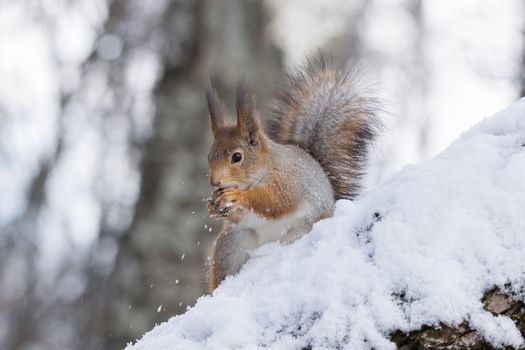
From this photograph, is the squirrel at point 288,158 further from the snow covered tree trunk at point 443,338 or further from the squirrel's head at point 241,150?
the snow covered tree trunk at point 443,338

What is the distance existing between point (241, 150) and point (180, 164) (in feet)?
3.99

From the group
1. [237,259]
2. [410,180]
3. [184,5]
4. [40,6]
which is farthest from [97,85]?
[410,180]

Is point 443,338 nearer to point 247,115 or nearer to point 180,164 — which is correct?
point 247,115

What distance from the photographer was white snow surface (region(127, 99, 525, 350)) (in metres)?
0.80

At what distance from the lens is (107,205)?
23.2ft

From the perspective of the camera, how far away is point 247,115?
1707 millimetres

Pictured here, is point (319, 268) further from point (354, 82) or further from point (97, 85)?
point (97, 85)

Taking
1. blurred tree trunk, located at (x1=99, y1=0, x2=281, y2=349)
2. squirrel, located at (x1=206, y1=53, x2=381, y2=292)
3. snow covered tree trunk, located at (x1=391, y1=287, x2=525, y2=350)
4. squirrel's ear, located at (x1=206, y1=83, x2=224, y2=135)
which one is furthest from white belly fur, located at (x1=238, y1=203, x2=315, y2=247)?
blurred tree trunk, located at (x1=99, y1=0, x2=281, y2=349)

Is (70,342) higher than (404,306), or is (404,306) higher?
(70,342)

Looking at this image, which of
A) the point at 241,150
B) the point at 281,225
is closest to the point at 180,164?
the point at 241,150

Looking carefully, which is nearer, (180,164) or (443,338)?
(443,338)

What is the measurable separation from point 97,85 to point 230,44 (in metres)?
4.03

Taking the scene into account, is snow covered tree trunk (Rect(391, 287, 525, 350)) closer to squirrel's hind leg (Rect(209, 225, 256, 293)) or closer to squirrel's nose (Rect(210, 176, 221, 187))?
squirrel's hind leg (Rect(209, 225, 256, 293))

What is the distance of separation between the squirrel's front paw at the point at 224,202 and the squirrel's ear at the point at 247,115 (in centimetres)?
18
